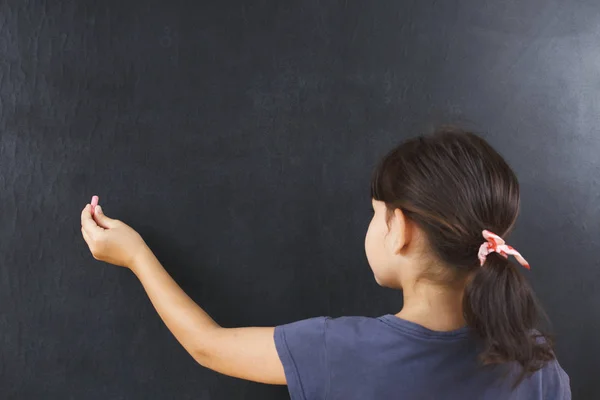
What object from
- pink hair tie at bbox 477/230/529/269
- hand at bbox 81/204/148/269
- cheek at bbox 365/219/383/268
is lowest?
pink hair tie at bbox 477/230/529/269

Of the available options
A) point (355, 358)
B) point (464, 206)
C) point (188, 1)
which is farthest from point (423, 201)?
point (188, 1)

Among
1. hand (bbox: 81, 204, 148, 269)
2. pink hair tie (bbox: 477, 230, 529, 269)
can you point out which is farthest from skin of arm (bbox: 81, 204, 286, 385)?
pink hair tie (bbox: 477, 230, 529, 269)

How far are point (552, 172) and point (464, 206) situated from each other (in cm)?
48

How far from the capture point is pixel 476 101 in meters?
1.17

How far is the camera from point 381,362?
0.83 metres

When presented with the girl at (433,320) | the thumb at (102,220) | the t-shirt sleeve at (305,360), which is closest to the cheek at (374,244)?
the girl at (433,320)

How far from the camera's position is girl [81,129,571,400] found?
0.81 metres

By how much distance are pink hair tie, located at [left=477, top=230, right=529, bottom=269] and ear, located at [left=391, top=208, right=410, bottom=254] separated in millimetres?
96

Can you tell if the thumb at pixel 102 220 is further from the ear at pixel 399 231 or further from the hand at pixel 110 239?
the ear at pixel 399 231

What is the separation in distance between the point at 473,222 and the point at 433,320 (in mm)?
140

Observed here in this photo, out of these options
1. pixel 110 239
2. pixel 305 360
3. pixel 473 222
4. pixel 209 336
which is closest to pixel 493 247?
pixel 473 222

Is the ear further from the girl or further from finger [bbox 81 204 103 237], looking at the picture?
finger [bbox 81 204 103 237]

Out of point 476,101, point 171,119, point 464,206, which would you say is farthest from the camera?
point 476,101

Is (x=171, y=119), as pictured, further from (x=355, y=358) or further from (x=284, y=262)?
(x=355, y=358)
